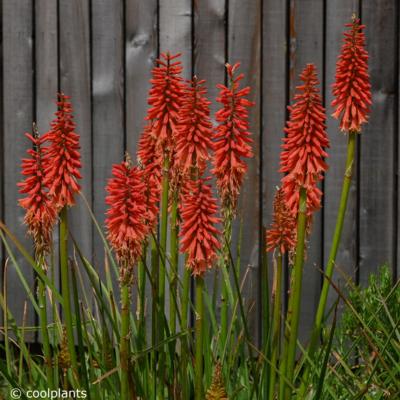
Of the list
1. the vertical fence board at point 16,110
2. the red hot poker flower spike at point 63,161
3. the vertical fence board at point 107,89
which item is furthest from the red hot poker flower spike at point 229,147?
the vertical fence board at point 16,110

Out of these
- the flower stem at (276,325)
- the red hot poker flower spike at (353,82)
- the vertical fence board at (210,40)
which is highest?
the vertical fence board at (210,40)

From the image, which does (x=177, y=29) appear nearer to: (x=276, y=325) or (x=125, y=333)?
(x=276, y=325)

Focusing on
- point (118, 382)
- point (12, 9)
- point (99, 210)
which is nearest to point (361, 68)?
point (118, 382)

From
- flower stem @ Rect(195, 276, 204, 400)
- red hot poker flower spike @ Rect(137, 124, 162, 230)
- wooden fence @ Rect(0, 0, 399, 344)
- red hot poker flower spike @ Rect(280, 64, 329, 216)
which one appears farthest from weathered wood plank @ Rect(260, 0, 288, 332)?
flower stem @ Rect(195, 276, 204, 400)

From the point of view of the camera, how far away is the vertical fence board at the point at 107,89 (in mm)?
5211

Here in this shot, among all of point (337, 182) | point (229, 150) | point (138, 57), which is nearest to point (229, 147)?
point (229, 150)

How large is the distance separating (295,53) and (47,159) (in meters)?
2.77

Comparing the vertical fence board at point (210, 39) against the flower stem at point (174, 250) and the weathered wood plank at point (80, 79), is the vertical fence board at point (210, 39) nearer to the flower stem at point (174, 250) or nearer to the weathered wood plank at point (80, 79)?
the weathered wood plank at point (80, 79)

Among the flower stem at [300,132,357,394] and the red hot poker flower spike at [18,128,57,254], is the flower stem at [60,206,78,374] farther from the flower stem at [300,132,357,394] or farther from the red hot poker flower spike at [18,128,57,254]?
the flower stem at [300,132,357,394]

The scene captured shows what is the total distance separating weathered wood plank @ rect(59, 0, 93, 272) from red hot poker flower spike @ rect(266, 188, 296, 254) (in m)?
2.76

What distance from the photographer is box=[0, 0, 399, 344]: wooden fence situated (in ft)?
16.4

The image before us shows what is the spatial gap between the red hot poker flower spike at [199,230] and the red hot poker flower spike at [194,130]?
16 cm

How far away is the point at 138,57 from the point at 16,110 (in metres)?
0.77

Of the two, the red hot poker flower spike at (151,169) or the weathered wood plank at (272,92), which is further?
the weathered wood plank at (272,92)
